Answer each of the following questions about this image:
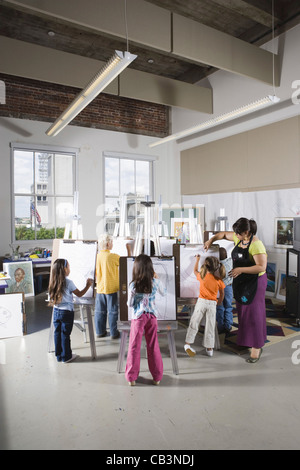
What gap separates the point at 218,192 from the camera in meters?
7.24

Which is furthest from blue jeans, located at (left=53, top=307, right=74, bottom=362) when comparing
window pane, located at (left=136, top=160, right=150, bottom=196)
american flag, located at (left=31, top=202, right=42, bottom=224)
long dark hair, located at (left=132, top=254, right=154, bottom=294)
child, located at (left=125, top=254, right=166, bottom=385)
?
window pane, located at (left=136, top=160, right=150, bottom=196)

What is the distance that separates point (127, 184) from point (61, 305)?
5.29m

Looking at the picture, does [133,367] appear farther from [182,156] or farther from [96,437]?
[182,156]

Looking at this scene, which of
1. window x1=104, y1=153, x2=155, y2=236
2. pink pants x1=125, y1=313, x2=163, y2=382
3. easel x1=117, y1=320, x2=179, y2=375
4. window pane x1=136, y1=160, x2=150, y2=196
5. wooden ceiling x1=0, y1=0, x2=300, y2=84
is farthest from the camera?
window pane x1=136, y1=160, x2=150, y2=196

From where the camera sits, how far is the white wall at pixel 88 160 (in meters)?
6.86

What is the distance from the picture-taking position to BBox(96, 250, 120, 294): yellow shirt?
157 inches

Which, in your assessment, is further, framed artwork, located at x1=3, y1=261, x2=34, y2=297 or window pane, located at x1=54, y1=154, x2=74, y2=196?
window pane, located at x1=54, y1=154, x2=74, y2=196

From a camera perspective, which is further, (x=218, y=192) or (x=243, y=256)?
(x=218, y=192)

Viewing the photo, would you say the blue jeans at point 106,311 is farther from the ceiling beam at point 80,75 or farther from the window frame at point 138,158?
the window frame at point 138,158

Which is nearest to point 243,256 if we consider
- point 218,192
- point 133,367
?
point 133,367

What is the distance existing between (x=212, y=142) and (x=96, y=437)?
20.5 feet

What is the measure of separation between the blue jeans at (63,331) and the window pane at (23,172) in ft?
14.4

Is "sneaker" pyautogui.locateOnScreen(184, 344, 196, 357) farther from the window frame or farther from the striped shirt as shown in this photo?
the window frame

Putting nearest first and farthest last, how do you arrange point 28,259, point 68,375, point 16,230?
point 68,375 → point 28,259 → point 16,230
